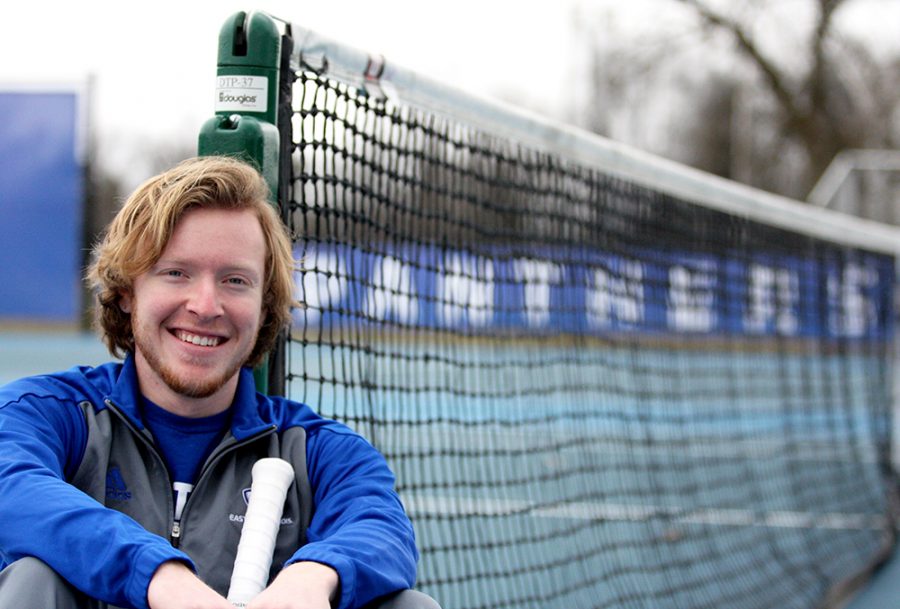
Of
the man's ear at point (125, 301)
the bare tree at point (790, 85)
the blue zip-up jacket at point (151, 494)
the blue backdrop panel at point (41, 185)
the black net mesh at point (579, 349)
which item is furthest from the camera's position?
the bare tree at point (790, 85)

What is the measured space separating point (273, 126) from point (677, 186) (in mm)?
2653

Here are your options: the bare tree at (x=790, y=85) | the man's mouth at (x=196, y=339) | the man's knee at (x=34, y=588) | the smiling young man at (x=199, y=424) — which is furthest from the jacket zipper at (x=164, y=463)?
the bare tree at (x=790, y=85)

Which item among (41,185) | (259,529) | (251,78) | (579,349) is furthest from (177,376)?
(41,185)

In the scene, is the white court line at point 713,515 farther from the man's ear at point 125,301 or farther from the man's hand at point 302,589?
A: the man's hand at point 302,589

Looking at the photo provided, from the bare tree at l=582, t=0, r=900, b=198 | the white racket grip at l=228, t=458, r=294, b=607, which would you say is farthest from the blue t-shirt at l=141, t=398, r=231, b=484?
the bare tree at l=582, t=0, r=900, b=198

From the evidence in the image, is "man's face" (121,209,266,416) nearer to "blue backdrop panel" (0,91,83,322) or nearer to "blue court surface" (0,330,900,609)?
"blue court surface" (0,330,900,609)

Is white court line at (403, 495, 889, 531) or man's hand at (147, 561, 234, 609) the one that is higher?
man's hand at (147, 561, 234, 609)

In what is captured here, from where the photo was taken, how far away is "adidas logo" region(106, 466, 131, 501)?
216 cm

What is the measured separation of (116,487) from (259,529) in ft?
0.85

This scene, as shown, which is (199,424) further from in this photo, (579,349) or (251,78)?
(579,349)

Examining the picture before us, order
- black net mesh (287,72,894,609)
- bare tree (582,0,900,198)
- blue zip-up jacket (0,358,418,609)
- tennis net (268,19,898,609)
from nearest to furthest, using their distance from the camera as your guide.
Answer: blue zip-up jacket (0,358,418,609) → tennis net (268,19,898,609) → black net mesh (287,72,894,609) → bare tree (582,0,900,198)

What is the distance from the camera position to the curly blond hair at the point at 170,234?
7.24ft

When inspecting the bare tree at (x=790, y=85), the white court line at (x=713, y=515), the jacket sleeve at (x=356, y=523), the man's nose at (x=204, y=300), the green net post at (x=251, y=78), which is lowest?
the white court line at (x=713, y=515)

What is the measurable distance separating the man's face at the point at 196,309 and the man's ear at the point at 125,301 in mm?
61
